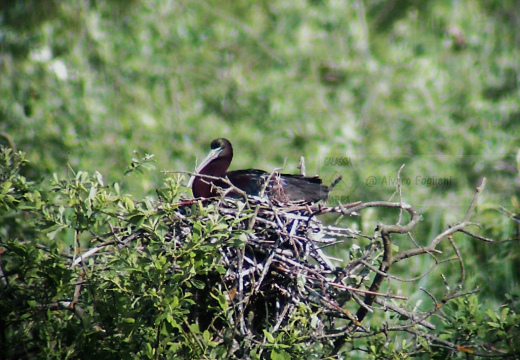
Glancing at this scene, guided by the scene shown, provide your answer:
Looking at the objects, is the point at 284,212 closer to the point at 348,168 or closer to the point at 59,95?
the point at 348,168

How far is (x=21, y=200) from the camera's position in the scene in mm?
2555

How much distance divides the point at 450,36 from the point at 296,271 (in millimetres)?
6338

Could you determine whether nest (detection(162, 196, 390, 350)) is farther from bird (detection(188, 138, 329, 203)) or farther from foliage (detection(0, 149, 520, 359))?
bird (detection(188, 138, 329, 203))

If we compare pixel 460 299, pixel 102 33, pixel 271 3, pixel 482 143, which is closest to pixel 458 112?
pixel 482 143

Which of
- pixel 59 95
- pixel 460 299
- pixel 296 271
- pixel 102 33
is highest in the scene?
pixel 102 33

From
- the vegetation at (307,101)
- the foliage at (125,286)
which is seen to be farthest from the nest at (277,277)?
the vegetation at (307,101)

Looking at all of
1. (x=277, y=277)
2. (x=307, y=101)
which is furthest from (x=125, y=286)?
(x=307, y=101)

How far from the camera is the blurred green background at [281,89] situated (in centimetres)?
633

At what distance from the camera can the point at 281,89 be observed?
723 cm

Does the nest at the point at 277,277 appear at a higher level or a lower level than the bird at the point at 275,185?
lower

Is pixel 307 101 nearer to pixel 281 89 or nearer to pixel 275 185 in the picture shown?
pixel 281 89

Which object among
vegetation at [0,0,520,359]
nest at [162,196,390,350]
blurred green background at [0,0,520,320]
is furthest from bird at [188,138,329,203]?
blurred green background at [0,0,520,320]

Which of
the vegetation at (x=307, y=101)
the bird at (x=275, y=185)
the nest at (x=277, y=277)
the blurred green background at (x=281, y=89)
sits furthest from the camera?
the blurred green background at (x=281, y=89)

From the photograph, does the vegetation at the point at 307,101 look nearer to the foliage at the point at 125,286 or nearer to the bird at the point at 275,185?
the bird at the point at 275,185
